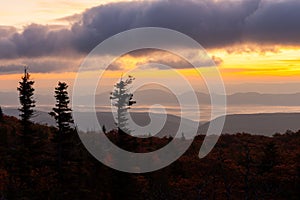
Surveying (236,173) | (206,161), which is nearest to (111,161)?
(236,173)

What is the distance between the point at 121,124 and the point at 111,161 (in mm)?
7708

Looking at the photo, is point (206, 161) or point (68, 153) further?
point (206, 161)

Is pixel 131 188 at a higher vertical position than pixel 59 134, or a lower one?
lower

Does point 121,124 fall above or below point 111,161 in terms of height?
above

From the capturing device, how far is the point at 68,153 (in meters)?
48.5

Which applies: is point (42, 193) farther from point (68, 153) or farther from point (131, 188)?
point (131, 188)

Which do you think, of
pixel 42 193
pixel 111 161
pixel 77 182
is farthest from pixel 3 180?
pixel 111 161

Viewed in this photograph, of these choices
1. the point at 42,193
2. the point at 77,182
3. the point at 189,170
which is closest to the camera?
the point at 42,193

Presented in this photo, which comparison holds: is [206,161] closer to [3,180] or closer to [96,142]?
[96,142]

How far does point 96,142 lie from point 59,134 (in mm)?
18071

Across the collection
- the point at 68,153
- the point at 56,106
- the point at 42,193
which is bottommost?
the point at 42,193

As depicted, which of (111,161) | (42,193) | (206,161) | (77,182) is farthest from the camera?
(206,161)

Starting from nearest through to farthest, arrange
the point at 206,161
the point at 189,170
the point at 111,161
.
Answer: the point at 111,161 < the point at 189,170 < the point at 206,161

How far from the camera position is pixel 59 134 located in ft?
157
